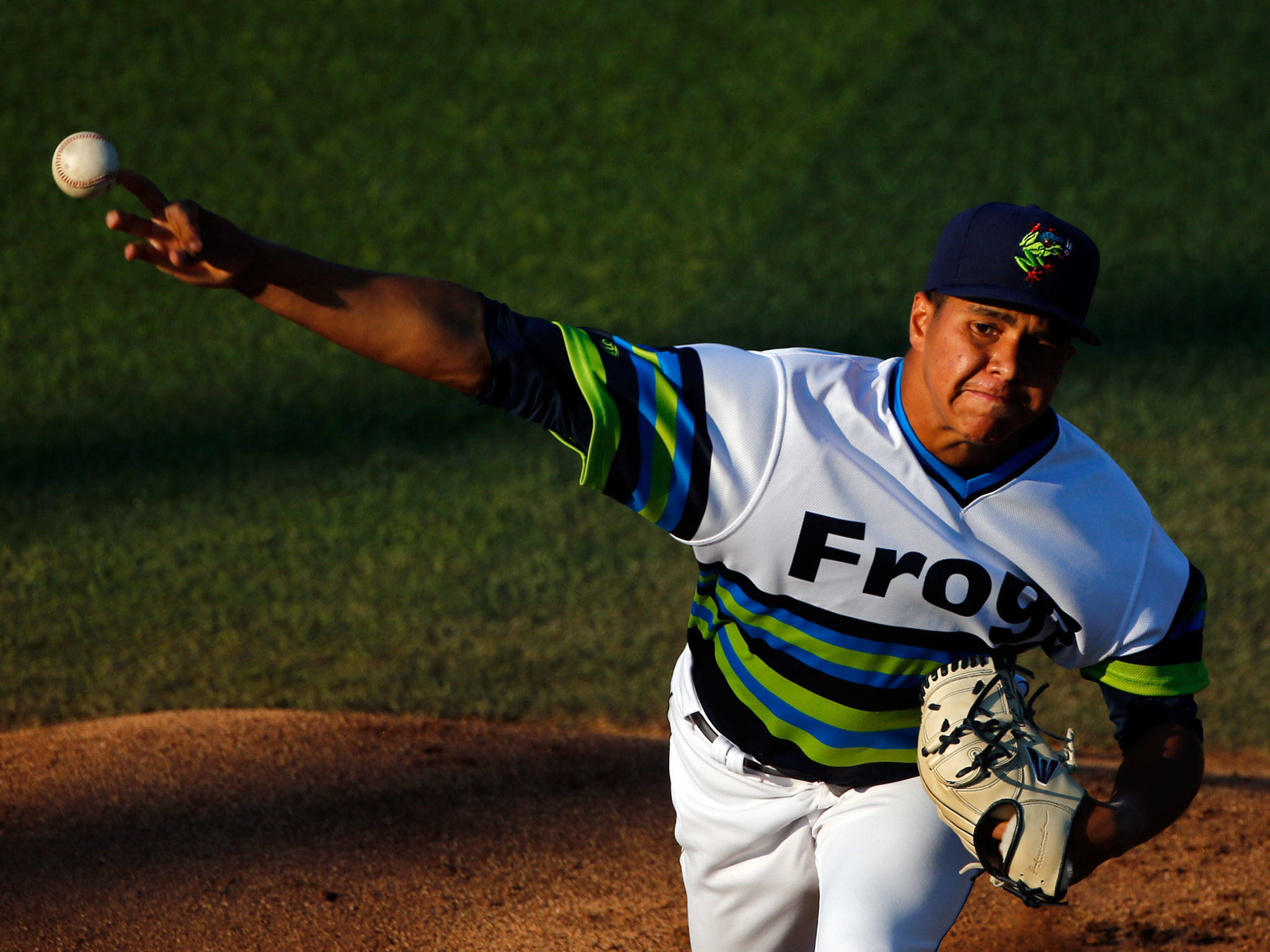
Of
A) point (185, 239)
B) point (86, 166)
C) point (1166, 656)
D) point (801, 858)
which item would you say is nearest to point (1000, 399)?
point (1166, 656)

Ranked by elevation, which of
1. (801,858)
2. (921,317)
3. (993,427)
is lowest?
(801,858)

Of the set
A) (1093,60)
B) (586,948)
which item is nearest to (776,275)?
(1093,60)

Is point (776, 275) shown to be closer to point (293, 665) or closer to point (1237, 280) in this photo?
point (1237, 280)

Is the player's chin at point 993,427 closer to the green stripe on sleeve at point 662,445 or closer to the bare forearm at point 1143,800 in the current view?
the green stripe on sleeve at point 662,445

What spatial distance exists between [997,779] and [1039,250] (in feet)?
2.72

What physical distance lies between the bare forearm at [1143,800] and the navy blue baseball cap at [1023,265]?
0.69 m

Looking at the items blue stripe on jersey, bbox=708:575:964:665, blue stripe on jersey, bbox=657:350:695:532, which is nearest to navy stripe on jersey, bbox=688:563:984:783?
blue stripe on jersey, bbox=708:575:964:665

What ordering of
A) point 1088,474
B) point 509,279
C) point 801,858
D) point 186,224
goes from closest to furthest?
point 186,224, point 1088,474, point 801,858, point 509,279

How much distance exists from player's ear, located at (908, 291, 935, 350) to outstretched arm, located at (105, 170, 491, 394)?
727mm

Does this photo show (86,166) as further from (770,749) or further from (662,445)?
(770,749)

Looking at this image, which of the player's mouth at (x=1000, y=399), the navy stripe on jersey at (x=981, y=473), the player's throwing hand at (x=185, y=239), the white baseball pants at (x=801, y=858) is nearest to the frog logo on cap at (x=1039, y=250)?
the player's mouth at (x=1000, y=399)

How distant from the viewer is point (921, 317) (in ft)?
7.72

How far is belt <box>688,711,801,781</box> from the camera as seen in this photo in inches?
97.4

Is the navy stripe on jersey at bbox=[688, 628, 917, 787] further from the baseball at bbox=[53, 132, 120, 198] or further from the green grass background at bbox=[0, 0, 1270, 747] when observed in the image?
the green grass background at bbox=[0, 0, 1270, 747]
